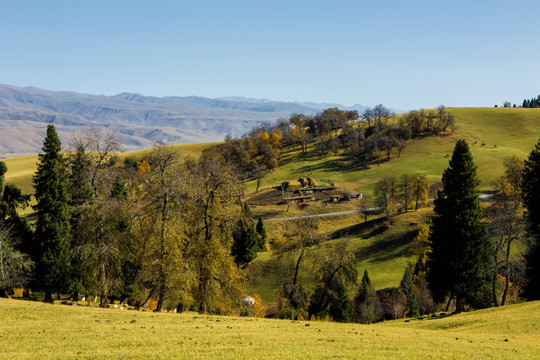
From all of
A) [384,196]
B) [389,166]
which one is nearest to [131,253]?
[384,196]

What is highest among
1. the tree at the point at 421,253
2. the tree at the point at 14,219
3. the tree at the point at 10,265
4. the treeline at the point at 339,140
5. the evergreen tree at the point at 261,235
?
the treeline at the point at 339,140

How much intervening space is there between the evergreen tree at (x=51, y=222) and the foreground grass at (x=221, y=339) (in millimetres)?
12351

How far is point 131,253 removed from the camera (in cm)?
3819

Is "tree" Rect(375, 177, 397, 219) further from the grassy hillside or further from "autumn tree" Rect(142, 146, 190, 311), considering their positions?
"autumn tree" Rect(142, 146, 190, 311)

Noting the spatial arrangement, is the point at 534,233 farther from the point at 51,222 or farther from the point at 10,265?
the point at 10,265

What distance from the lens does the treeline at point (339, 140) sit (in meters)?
158

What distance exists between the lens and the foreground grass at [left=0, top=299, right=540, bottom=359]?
746 inches

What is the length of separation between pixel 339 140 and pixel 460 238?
14242 cm

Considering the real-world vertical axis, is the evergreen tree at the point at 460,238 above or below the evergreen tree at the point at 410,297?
above

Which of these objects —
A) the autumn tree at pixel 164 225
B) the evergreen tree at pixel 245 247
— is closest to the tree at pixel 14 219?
the autumn tree at pixel 164 225

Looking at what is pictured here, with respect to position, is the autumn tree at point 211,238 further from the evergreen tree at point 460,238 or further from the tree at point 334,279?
the evergreen tree at point 460,238

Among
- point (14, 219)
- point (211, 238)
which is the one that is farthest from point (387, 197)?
point (14, 219)

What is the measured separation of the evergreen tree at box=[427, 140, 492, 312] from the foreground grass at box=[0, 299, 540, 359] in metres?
10.1

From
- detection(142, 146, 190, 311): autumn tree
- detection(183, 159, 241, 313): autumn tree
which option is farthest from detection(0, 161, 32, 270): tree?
detection(183, 159, 241, 313): autumn tree
